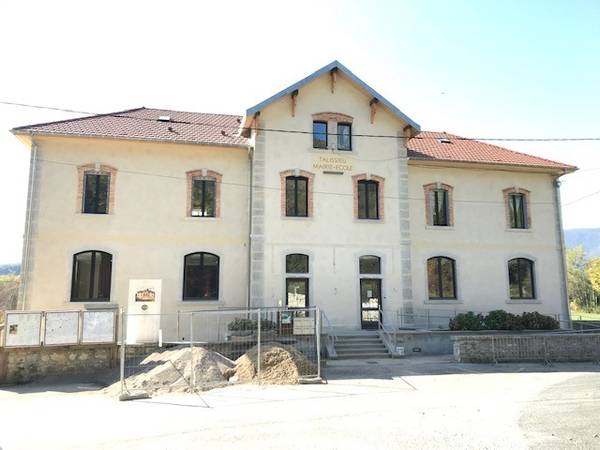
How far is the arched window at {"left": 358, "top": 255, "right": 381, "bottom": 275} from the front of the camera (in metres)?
17.9

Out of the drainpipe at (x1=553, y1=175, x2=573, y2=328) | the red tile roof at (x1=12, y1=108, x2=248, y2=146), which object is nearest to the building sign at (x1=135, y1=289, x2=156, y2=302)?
the red tile roof at (x1=12, y1=108, x2=248, y2=146)

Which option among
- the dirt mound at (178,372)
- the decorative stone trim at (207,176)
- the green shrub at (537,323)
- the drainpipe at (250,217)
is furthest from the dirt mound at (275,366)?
the green shrub at (537,323)

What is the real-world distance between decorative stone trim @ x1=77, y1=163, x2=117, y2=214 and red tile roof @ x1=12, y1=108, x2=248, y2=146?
1.21 m

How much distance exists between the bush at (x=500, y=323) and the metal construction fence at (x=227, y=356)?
6.24m

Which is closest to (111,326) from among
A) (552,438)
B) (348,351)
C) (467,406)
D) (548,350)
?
(348,351)

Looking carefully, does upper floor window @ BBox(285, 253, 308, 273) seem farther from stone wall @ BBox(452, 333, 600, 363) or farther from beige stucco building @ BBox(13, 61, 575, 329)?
stone wall @ BBox(452, 333, 600, 363)

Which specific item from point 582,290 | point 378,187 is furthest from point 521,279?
point 582,290

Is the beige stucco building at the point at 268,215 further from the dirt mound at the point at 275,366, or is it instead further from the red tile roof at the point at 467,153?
the dirt mound at the point at 275,366

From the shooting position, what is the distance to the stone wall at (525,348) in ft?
47.4

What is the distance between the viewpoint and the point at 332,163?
18.2 meters

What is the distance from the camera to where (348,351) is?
15344 mm

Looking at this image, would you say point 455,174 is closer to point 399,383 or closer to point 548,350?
point 548,350

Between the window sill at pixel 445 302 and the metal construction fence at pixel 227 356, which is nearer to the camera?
the metal construction fence at pixel 227 356

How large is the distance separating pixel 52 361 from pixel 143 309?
3410mm
